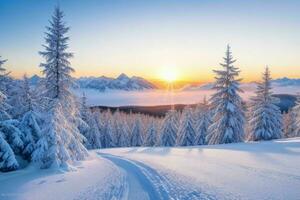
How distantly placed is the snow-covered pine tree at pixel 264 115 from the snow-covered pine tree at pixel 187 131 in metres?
16.1

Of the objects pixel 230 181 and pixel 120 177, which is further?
pixel 120 177

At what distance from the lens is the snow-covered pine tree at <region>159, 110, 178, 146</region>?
2502 inches

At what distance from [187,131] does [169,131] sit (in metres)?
6.68

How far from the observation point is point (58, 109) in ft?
77.4

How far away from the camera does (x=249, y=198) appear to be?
11.5m

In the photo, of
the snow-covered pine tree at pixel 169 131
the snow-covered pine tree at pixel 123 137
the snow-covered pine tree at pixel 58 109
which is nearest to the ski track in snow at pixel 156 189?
the snow-covered pine tree at pixel 58 109

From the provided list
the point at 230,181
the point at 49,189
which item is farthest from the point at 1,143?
the point at 230,181

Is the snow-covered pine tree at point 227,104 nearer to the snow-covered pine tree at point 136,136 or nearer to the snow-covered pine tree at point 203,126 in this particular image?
the snow-covered pine tree at point 203,126

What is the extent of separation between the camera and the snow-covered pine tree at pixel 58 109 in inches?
885

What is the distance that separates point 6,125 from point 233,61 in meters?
27.7

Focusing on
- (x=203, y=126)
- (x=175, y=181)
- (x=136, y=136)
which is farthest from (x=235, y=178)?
(x=136, y=136)

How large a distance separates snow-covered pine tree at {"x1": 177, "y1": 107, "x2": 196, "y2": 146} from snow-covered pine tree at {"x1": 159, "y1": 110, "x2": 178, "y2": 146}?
4.56 metres

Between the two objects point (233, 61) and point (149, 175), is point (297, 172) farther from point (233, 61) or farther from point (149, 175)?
point (233, 61)

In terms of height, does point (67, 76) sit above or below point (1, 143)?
above
